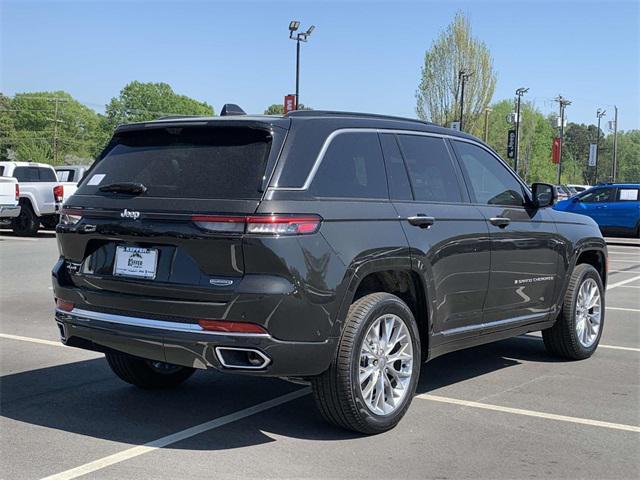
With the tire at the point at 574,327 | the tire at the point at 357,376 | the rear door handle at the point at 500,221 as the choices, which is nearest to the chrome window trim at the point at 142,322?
the tire at the point at 357,376

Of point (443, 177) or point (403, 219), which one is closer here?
point (403, 219)

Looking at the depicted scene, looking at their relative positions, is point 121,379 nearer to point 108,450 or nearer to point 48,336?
point 108,450

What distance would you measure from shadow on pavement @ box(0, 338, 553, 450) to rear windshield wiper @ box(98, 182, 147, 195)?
1.43 metres

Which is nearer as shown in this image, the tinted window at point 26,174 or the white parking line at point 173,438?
the white parking line at point 173,438

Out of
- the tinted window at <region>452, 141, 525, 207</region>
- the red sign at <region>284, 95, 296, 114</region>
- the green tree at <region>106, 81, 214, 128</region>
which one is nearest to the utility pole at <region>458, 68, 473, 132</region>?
the red sign at <region>284, 95, 296, 114</region>

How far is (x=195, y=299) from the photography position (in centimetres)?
424

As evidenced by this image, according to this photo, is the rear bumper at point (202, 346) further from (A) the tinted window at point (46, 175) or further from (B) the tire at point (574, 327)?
(A) the tinted window at point (46, 175)

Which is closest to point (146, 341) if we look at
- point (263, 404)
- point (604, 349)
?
point (263, 404)

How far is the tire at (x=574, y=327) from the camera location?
22.1ft

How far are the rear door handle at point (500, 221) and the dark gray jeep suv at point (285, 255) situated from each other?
94mm

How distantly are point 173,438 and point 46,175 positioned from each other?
62.1 feet

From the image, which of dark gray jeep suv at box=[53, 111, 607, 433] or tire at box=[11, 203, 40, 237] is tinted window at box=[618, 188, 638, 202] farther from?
dark gray jeep suv at box=[53, 111, 607, 433]

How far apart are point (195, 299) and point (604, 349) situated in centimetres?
480

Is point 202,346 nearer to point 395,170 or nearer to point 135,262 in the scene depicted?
point 135,262
